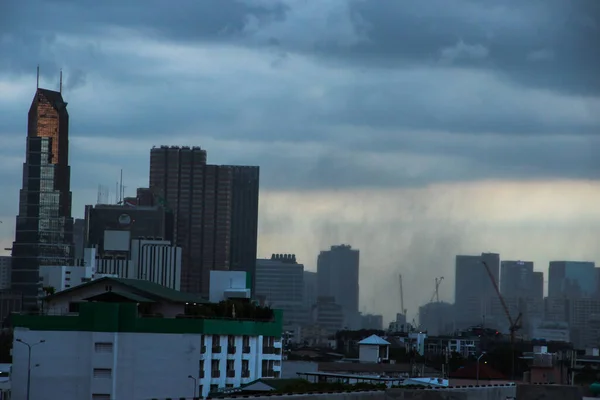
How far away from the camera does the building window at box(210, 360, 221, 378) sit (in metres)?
104

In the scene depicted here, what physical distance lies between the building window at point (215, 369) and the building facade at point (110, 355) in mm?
1820

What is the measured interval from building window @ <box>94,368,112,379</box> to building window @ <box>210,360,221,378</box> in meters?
8.94

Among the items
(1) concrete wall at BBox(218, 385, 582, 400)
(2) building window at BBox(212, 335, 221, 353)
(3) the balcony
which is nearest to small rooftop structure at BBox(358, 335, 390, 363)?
(3) the balcony

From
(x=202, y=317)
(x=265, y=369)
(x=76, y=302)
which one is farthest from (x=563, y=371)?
(x=76, y=302)

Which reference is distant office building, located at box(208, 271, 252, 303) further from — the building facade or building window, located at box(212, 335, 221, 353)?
the building facade

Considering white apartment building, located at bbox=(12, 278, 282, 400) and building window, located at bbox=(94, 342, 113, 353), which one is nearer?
white apartment building, located at bbox=(12, 278, 282, 400)

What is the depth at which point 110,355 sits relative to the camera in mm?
97938

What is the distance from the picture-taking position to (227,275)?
152 m

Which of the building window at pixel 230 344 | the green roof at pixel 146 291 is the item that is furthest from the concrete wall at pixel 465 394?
the green roof at pixel 146 291

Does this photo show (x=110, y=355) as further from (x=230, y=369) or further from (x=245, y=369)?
(x=245, y=369)

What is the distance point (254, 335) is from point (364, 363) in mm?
46854

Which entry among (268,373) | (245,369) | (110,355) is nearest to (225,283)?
(268,373)

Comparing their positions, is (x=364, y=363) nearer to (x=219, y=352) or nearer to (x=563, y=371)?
(x=563, y=371)

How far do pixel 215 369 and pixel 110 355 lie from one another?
9.85 meters
